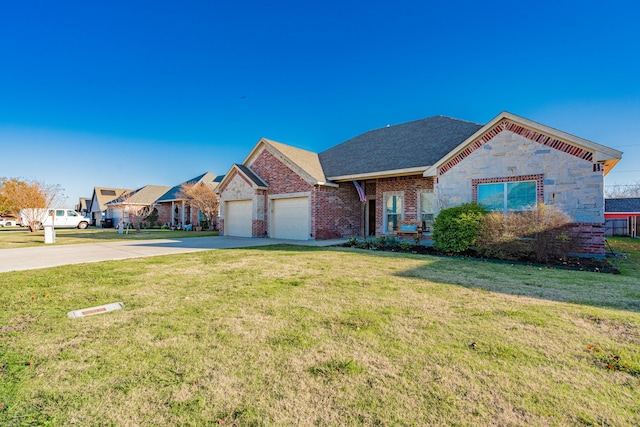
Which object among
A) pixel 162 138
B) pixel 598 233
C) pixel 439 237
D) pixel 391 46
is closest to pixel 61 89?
pixel 162 138

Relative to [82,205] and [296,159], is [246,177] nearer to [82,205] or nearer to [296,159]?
[296,159]

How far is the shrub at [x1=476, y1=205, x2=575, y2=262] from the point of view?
8.34m

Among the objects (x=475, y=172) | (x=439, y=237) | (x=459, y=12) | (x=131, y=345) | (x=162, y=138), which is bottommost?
(x=131, y=345)

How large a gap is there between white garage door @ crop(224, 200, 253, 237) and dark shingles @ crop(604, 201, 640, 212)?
29.9 metres

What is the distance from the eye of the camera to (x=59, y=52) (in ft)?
48.3

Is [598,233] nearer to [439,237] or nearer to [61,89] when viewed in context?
[439,237]

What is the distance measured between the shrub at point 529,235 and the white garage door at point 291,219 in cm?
870

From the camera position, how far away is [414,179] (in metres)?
14.6

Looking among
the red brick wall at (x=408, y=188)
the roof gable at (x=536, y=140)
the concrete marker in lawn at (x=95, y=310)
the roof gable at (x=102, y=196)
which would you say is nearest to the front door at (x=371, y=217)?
the red brick wall at (x=408, y=188)

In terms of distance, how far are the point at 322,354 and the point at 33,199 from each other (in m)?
26.2

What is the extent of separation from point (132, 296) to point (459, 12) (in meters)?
16.0

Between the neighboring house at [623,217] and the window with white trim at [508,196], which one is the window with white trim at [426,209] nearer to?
the window with white trim at [508,196]

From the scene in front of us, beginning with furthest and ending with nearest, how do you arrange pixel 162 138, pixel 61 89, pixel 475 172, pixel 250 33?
pixel 162 138 → pixel 61 89 → pixel 250 33 → pixel 475 172

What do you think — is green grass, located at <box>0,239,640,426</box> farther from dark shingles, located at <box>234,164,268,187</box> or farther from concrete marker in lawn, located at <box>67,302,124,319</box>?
dark shingles, located at <box>234,164,268,187</box>
